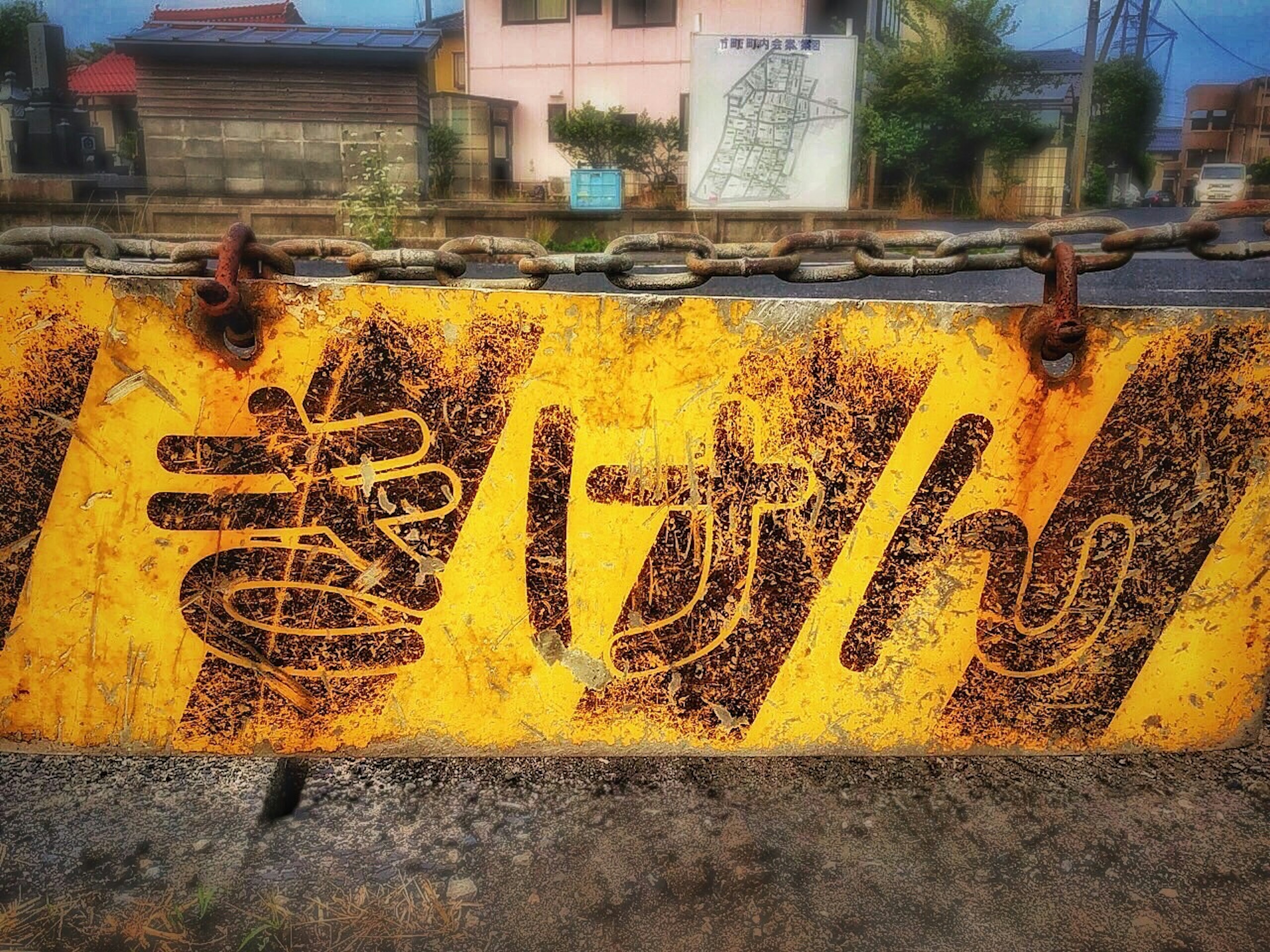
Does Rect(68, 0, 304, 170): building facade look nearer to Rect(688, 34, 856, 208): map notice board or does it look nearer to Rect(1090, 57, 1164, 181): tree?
Rect(688, 34, 856, 208): map notice board

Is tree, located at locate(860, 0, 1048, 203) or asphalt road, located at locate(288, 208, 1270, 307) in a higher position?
tree, located at locate(860, 0, 1048, 203)

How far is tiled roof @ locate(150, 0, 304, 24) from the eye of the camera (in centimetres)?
2292

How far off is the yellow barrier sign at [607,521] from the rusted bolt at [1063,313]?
37 millimetres

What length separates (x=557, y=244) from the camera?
17.3 m

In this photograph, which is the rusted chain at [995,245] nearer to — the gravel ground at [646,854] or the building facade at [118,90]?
the gravel ground at [646,854]

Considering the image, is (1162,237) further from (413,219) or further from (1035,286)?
(413,219)

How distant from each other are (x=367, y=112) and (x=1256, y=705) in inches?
866

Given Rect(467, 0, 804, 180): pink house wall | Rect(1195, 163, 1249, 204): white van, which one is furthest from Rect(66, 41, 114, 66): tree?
Rect(1195, 163, 1249, 204): white van

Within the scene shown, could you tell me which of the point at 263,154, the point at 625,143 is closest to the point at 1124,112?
the point at 625,143

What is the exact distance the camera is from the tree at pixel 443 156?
25562 millimetres

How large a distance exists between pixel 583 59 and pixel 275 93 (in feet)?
38.9

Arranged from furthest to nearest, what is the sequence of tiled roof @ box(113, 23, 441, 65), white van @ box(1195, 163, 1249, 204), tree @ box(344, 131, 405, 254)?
white van @ box(1195, 163, 1249, 204), tiled roof @ box(113, 23, 441, 65), tree @ box(344, 131, 405, 254)

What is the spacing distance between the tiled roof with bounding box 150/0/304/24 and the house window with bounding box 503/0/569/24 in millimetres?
6839

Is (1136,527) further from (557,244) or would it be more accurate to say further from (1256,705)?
(557,244)
